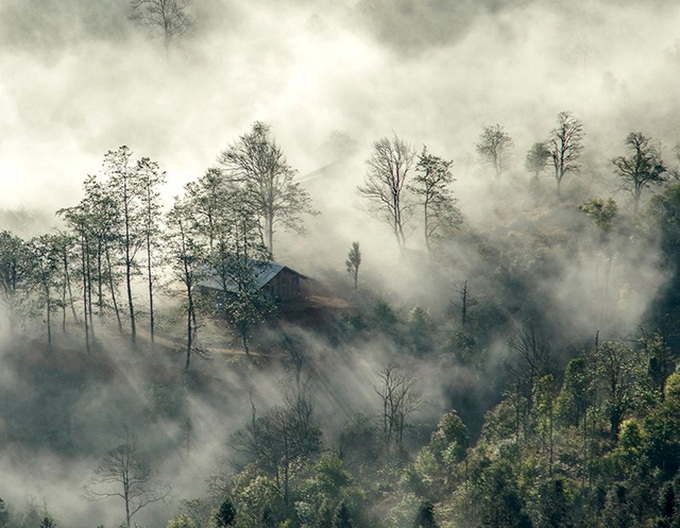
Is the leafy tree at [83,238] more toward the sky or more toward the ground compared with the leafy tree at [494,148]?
more toward the ground

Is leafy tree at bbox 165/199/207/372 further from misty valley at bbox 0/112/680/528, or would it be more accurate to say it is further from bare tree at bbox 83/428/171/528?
bare tree at bbox 83/428/171/528

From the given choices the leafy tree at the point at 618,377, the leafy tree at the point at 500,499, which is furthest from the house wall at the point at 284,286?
the leafy tree at the point at 618,377

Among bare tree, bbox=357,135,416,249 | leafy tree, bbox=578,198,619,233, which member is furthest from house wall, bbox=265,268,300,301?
leafy tree, bbox=578,198,619,233

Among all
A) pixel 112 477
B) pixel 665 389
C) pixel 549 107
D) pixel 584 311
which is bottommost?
pixel 112 477

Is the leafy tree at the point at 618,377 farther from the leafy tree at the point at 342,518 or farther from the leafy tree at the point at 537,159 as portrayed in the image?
the leafy tree at the point at 537,159

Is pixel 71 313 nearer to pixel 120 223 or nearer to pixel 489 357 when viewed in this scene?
pixel 120 223

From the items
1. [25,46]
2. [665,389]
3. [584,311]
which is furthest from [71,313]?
[25,46]
